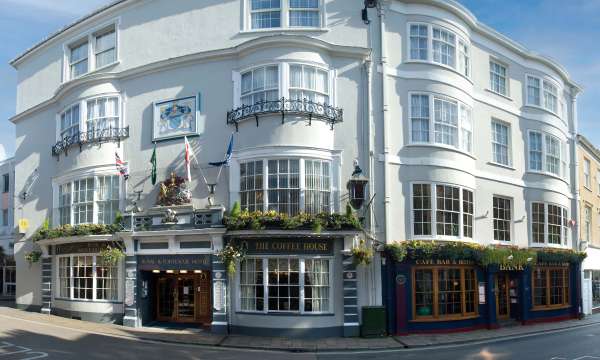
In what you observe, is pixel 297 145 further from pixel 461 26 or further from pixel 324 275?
pixel 461 26

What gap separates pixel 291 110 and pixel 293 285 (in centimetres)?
600

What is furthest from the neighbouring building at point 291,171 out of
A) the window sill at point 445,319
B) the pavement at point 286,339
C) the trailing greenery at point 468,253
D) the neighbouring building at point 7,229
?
the neighbouring building at point 7,229

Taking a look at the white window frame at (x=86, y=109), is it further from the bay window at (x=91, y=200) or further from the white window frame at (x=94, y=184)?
the bay window at (x=91, y=200)

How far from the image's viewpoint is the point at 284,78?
19891 millimetres

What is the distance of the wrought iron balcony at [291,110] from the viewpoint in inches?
774

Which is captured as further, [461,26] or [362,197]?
[461,26]

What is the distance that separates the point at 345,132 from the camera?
806 inches

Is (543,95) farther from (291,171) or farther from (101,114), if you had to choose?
(101,114)

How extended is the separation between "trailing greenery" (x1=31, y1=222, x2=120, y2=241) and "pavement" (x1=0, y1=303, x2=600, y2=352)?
3412 millimetres

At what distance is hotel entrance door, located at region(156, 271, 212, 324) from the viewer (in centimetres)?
2120

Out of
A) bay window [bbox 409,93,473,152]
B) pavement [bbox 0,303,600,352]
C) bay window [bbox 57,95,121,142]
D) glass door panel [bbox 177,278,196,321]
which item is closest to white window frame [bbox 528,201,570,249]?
pavement [bbox 0,303,600,352]

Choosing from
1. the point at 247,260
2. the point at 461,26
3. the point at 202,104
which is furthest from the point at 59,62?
the point at 461,26

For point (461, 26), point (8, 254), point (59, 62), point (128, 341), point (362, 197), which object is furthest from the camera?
point (8, 254)

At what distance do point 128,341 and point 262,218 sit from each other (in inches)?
224
